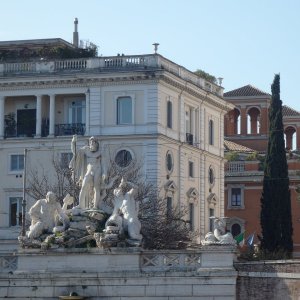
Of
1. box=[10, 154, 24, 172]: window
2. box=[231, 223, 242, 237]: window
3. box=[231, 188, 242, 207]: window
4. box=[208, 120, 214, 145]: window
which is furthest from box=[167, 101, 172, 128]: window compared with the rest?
box=[231, 188, 242, 207]: window

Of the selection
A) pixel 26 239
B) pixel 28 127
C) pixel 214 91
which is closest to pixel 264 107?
pixel 214 91

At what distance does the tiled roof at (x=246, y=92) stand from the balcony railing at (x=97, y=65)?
3713cm

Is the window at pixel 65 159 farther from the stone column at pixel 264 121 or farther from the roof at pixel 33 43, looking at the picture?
the stone column at pixel 264 121

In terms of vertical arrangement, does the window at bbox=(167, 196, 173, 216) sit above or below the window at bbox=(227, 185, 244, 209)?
below

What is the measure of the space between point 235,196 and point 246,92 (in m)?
20.5

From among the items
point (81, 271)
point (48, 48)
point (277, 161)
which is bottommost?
point (81, 271)

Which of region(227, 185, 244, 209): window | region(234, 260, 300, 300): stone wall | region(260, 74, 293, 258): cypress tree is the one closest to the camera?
region(234, 260, 300, 300): stone wall

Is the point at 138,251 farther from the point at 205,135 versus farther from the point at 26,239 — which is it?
the point at 205,135

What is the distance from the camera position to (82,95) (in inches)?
3767

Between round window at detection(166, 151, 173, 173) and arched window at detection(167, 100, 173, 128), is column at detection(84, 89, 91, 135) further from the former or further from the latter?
round window at detection(166, 151, 173, 173)

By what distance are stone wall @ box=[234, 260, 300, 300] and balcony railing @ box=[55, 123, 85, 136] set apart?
3808 cm

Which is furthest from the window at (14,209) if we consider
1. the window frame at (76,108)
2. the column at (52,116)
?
the window frame at (76,108)

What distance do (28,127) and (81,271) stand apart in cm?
3987

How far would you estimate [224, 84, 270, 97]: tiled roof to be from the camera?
136 meters
